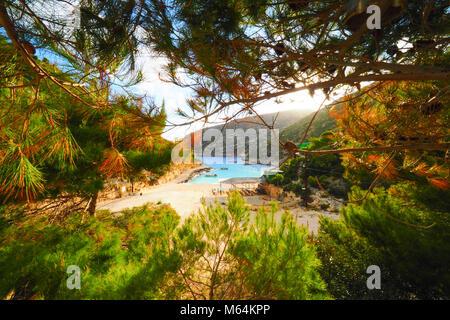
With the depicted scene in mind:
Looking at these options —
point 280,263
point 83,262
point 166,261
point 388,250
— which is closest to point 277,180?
point 388,250

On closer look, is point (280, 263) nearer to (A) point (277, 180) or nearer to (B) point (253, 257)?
(B) point (253, 257)

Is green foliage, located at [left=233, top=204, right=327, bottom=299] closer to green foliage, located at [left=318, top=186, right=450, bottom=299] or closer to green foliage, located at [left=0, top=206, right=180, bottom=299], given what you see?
green foliage, located at [left=0, top=206, right=180, bottom=299]

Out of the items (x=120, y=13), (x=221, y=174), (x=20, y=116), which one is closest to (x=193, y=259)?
(x=20, y=116)

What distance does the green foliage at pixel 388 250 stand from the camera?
131 centimetres

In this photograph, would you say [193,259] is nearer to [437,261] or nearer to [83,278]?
[83,278]

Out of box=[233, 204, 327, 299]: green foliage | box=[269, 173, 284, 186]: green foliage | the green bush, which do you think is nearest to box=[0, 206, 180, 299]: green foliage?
the green bush

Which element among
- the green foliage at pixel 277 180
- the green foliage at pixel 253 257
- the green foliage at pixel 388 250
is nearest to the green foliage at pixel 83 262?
the green foliage at pixel 253 257

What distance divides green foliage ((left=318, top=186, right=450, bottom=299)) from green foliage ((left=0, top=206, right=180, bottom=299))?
158 cm

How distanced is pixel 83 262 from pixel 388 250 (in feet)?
8.55

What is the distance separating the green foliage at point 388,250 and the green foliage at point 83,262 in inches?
62.3

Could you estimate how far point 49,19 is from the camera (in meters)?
0.53

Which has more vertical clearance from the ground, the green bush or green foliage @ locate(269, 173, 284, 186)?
the green bush

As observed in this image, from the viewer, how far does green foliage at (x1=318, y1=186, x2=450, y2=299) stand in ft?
4.30

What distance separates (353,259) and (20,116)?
2998 millimetres
